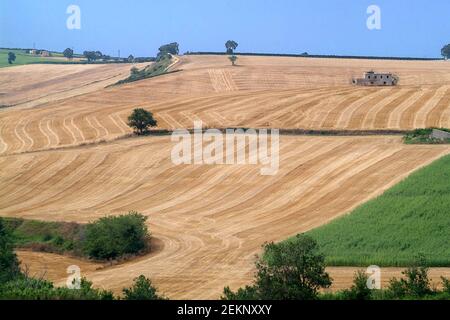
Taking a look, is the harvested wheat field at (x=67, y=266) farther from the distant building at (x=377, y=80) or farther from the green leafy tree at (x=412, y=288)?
the distant building at (x=377, y=80)

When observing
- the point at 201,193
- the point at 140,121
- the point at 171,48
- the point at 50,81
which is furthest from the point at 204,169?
the point at 171,48

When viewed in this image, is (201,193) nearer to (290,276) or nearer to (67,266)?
(67,266)

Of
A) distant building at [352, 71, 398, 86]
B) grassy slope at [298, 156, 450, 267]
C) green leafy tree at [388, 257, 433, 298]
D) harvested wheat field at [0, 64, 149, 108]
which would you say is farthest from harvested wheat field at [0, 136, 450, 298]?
harvested wheat field at [0, 64, 149, 108]

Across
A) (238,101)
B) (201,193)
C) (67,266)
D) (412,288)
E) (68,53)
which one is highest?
(68,53)

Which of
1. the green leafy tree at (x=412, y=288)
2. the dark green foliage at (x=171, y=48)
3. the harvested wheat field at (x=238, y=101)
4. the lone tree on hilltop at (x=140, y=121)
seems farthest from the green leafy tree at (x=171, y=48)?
the green leafy tree at (x=412, y=288)
